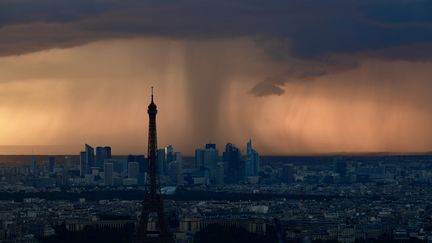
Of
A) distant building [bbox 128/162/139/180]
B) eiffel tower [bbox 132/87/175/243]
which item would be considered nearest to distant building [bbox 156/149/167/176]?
distant building [bbox 128/162/139/180]

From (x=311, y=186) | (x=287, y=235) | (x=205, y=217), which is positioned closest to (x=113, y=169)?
(x=311, y=186)

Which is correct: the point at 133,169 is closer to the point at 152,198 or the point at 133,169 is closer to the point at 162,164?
the point at 162,164

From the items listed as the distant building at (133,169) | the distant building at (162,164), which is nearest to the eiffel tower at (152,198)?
the distant building at (133,169)

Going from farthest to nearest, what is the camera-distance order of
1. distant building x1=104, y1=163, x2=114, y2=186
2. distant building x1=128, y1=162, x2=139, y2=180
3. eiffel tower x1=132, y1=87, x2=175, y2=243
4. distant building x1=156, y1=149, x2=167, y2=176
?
distant building x1=156, y1=149, x2=167, y2=176
distant building x1=128, y1=162, x2=139, y2=180
distant building x1=104, y1=163, x2=114, y2=186
eiffel tower x1=132, y1=87, x2=175, y2=243

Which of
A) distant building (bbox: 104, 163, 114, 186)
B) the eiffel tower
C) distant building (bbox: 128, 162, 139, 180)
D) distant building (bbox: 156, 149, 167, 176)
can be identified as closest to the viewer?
the eiffel tower

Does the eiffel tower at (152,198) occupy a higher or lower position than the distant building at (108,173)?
lower

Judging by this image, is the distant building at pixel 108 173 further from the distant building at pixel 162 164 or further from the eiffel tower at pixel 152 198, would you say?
the eiffel tower at pixel 152 198

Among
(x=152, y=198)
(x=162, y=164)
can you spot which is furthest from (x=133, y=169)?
(x=152, y=198)

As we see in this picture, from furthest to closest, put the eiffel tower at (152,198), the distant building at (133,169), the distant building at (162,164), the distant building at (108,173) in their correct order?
the distant building at (162,164) → the distant building at (133,169) → the distant building at (108,173) → the eiffel tower at (152,198)

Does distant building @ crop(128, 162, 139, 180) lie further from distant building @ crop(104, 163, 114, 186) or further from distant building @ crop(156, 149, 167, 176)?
distant building @ crop(156, 149, 167, 176)

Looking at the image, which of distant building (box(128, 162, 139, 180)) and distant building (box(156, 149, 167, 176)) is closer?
distant building (box(128, 162, 139, 180))

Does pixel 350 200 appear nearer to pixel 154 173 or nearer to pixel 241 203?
pixel 241 203
